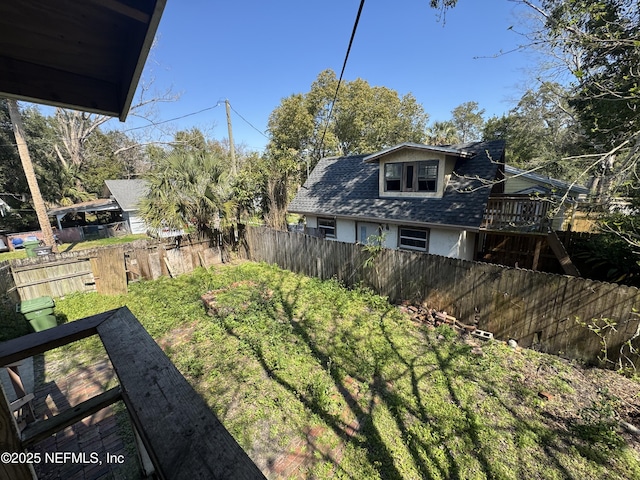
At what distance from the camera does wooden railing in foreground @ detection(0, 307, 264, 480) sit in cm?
70

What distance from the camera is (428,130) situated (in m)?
25.1

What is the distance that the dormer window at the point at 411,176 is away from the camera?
9234 millimetres

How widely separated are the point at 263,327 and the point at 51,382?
349cm

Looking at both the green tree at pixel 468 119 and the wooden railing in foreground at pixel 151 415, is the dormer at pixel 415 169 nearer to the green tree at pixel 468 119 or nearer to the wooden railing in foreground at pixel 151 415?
the wooden railing in foreground at pixel 151 415

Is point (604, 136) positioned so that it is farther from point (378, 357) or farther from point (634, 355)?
point (378, 357)

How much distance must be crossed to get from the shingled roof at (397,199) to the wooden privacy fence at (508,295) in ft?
6.35

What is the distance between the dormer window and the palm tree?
601 cm

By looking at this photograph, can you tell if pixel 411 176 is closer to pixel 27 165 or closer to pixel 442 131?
pixel 27 165

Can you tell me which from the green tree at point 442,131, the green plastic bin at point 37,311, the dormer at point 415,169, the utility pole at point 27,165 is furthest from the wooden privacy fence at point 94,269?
the green tree at point 442,131

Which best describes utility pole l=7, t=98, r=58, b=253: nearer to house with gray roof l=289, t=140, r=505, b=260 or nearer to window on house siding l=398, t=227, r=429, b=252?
house with gray roof l=289, t=140, r=505, b=260

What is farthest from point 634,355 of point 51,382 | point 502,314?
point 51,382

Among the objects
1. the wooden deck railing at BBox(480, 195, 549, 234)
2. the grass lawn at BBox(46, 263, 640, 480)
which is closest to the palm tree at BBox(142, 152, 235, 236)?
the grass lawn at BBox(46, 263, 640, 480)

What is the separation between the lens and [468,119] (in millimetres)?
36781

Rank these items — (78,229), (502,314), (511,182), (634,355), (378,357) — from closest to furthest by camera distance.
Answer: (634,355) → (378,357) → (502,314) → (511,182) → (78,229)
